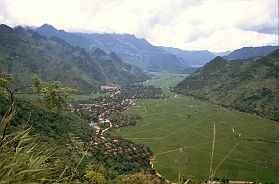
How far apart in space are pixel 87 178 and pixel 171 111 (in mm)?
73618

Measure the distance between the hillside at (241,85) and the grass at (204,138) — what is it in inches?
257

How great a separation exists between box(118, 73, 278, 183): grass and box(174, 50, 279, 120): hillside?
652 cm

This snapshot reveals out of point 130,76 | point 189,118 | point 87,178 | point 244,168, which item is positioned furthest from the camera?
point 130,76

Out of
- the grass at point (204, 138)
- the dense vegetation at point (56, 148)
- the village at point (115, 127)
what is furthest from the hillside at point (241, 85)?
the dense vegetation at point (56, 148)

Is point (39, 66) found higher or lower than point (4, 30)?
lower

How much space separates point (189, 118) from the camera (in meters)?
88.6

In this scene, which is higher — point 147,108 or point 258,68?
point 258,68

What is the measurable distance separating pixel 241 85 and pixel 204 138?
48994 millimetres

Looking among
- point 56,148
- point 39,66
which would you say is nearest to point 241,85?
point 39,66

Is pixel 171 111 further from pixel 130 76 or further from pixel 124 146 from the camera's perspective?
pixel 130 76

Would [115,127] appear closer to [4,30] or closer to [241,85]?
[241,85]

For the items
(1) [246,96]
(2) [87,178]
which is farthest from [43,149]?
(1) [246,96]

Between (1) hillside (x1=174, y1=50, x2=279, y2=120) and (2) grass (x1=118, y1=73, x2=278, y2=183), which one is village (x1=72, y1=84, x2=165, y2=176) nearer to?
(2) grass (x1=118, y1=73, x2=278, y2=183)

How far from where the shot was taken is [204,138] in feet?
232
